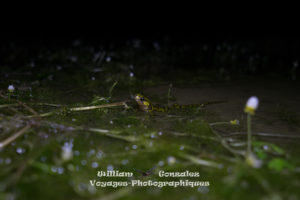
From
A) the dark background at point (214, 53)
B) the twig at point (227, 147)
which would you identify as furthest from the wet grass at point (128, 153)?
the dark background at point (214, 53)

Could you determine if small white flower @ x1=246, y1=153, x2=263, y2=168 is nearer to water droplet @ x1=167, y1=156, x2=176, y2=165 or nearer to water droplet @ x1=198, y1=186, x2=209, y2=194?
water droplet @ x1=198, y1=186, x2=209, y2=194

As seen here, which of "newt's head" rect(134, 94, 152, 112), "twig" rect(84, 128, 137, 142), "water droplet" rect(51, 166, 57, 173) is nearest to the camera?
"water droplet" rect(51, 166, 57, 173)

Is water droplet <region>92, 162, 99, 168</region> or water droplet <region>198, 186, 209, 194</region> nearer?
water droplet <region>198, 186, 209, 194</region>

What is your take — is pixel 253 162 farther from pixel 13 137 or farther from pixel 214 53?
pixel 214 53

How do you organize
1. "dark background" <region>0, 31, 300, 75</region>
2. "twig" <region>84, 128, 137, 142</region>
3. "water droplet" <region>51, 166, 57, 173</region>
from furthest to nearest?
"dark background" <region>0, 31, 300, 75</region> → "twig" <region>84, 128, 137, 142</region> → "water droplet" <region>51, 166, 57, 173</region>

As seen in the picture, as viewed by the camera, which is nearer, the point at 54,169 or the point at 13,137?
the point at 54,169

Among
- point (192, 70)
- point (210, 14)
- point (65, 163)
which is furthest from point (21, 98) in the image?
point (210, 14)

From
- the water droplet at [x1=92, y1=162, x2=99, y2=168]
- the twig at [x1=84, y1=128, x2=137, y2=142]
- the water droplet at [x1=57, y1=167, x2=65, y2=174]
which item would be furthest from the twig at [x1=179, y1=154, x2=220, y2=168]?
the water droplet at [x1=57, y1=167, x2=65, y2=174]

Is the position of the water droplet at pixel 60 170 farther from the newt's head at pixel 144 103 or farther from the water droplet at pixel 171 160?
the newt's head at pixel 144 103

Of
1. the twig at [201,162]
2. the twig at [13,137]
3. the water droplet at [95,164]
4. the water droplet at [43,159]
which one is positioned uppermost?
the twig at [13,137]

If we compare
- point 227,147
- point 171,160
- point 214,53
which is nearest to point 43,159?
point 171,160

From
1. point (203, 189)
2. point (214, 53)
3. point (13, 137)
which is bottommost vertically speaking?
point (203, 189)

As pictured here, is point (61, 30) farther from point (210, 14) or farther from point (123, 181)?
point (123, 181)
